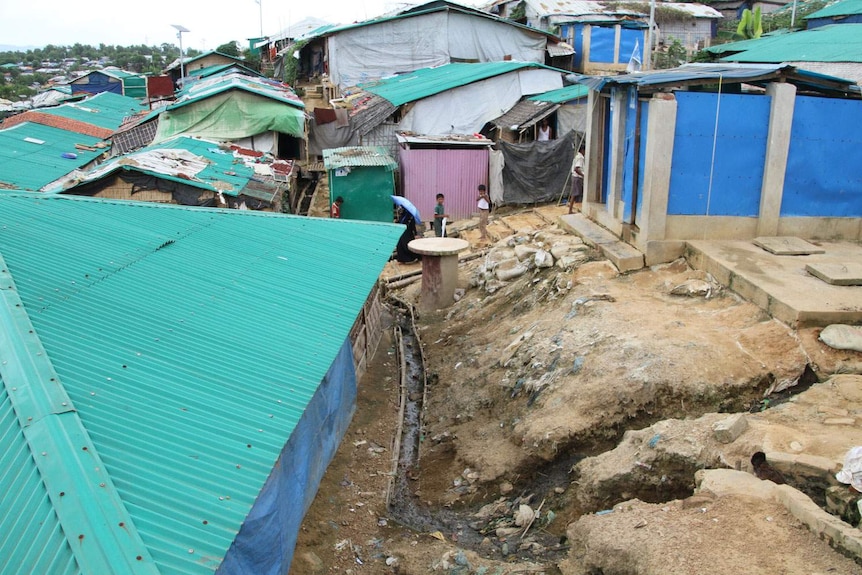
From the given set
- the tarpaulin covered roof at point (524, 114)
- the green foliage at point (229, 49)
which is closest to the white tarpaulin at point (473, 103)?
the tarpaulin covered roof at point (524, 114)

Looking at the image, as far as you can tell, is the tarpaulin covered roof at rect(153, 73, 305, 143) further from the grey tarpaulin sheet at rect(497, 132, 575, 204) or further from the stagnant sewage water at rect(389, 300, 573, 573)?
the stagnant sewage water at rect(389, 300, 573, 573)

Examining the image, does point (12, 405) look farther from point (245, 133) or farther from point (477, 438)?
point (245, 133)

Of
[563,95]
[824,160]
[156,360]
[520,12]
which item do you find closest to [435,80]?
[563,95]

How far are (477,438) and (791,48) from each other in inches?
651

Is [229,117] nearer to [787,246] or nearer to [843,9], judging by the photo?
[787,246]

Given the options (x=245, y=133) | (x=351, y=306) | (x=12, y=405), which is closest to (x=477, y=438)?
(x=351, y=306)

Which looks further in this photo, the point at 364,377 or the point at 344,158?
the point at 344,158

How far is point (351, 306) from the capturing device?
7.61 meters

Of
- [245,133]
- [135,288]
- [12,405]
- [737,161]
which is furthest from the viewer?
[245,133]

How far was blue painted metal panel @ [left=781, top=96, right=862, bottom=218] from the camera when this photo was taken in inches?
401

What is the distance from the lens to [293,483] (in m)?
6.01

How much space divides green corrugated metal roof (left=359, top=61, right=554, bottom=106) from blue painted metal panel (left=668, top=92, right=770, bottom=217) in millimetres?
12024

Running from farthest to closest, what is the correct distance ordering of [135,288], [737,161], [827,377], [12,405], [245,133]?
[245,133]
[737,161]
[827,377]
[135,288]
[12,405]

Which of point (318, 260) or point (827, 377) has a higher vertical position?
point (318, 260)
